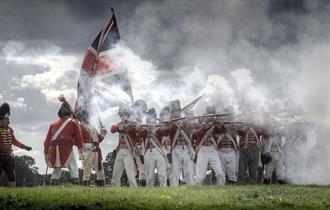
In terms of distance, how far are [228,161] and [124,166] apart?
3740 millimetres

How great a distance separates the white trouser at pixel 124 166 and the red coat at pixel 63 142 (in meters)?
2.02

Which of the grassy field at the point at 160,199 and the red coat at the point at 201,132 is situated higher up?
the red coat at the point at 201,132

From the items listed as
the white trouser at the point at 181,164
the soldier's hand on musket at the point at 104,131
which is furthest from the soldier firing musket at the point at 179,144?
the soldier's hand on musket at the point at 104,131

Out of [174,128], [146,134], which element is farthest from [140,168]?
[174,128]

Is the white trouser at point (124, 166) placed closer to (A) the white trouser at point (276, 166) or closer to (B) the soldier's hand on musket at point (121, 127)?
(B) the soldier's hand on musket at point (121, 127)

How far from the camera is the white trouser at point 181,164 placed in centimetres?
1989

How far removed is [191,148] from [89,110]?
12.4ft

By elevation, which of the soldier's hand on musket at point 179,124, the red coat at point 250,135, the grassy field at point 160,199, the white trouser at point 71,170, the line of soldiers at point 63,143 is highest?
the soldier's hand on musket at point 179,124

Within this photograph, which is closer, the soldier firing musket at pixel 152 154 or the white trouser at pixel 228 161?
the soldier firing musket at pixel 152 154

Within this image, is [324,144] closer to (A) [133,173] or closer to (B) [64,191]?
(A) [133,173]

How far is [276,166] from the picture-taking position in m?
21.7

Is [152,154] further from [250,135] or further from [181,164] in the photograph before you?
[250,135]

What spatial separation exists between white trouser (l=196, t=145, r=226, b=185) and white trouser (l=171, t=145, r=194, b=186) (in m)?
0.61

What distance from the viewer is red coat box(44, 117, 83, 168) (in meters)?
17.1
